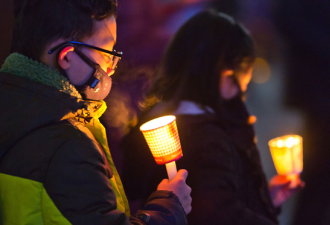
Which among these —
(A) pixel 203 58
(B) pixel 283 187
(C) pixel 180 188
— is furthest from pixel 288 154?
(C) pixel 180 188

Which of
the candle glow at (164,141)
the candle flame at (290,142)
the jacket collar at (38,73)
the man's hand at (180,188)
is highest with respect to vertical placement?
the jacket collar at (38,73)

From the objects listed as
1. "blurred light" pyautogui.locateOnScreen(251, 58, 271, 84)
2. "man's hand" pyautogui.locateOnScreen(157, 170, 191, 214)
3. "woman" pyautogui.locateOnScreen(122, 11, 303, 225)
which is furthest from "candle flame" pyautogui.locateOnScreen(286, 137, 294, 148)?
"blurred light" pyautogui.locateOnScreen(251, 58, 271, 84)

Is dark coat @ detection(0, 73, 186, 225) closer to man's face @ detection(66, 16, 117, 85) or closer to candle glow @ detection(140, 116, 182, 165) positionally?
man's face @ detection(66, 16, 117, 85)

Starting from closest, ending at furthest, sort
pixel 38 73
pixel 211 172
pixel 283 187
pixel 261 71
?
Result: pixel 38 73 → pixel 211 172 → pixel 283 187 → pixel 261 71

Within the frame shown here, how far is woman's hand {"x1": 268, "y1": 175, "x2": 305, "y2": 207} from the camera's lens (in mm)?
2079

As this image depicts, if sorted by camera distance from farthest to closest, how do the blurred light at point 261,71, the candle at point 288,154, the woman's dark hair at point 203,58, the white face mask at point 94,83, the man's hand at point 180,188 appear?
the blurred light at point 261,71, the candle at point 288,154, the woman's dark hair at point 203,58, the man's hand at point 180,188, the white face mask at point 94,83

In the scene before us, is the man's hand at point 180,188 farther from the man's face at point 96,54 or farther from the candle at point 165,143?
the man's face at point 96,54

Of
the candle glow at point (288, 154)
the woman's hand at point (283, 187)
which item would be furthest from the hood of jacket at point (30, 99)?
the woman's hand at point (283, 187)

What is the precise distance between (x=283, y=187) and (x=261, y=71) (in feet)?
4.64

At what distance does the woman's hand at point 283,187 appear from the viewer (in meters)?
2.08

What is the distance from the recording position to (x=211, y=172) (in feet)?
5.16

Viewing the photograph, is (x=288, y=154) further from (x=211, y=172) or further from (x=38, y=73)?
(x=38, y=73)

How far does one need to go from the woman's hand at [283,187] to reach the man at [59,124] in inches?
47.2

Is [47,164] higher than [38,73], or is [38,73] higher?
[38,73]
